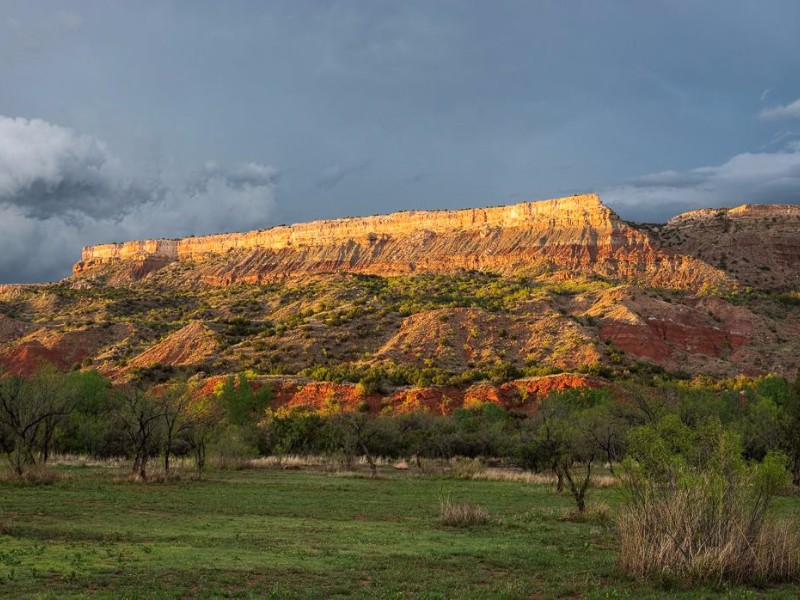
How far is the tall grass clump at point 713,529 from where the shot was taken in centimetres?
1534

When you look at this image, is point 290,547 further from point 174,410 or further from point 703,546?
point 174,410

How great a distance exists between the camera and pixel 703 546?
50.5 feet

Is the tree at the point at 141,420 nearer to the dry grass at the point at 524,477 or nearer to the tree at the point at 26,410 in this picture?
the tree at the point at 26,410

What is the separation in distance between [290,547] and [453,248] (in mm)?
125862

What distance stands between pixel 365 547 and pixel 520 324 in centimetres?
7514

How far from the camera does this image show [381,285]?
11838 centimetres

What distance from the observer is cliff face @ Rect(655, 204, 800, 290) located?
397ft

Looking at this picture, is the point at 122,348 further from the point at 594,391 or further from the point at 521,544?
the point at 521,544

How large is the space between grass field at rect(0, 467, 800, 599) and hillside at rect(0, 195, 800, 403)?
4734 centimetres

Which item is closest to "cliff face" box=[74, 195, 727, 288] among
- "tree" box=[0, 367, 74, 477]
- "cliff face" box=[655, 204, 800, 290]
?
"cliff face" box=[655, 204, 800, 290]

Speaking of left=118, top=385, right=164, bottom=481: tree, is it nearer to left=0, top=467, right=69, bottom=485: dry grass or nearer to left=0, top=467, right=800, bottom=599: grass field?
left=0, top=467, right=69, bottom=485: dry grass

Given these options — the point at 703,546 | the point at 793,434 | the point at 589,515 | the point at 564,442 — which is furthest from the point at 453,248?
the point at 703,546

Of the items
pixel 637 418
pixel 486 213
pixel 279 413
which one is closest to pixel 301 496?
pixel 637 418

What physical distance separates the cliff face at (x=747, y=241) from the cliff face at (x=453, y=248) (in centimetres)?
785
